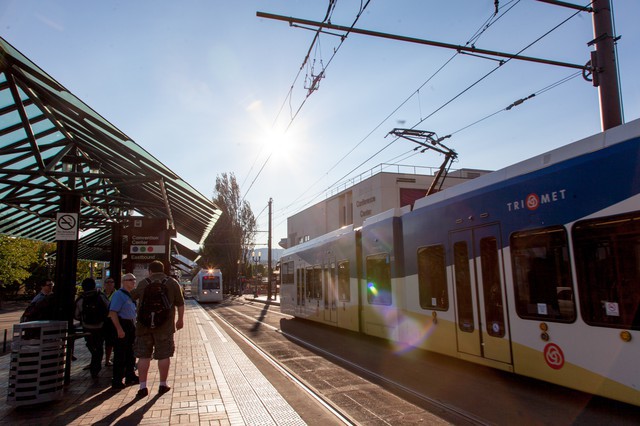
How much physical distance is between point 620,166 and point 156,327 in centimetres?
605

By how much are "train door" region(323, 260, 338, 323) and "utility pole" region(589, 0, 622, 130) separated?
27.4ft

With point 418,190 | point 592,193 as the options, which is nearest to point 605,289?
point 592,193

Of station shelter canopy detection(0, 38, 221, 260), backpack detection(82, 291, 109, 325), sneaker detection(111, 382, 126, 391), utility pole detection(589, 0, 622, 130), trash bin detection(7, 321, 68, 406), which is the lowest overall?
sneaker detection(111, 382, 126, 391)

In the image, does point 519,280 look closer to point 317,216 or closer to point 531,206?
point 531,206

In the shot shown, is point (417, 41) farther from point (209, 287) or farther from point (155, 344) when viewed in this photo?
point (209, 287)

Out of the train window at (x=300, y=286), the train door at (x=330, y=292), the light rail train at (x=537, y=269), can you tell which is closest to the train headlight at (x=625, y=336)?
the light rail train at (x=537, y=269)

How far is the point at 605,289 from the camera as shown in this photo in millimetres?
5020

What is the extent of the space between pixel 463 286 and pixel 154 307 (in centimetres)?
494

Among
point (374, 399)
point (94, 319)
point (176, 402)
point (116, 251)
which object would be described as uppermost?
point (116, 251)

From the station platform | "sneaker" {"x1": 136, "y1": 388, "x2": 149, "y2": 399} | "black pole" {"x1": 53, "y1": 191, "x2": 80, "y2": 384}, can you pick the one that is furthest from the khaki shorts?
"black pole" {"x1": 53, "y1": 191, "x2": 80, "y2": 384}

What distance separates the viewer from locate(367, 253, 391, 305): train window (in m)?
10.2

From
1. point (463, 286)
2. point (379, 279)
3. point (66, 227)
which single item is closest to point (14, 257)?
point (66, 227)

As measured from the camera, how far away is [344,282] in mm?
12820

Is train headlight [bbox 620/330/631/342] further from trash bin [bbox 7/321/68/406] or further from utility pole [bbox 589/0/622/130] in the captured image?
trash bin [bbox 7/321/68/406]
